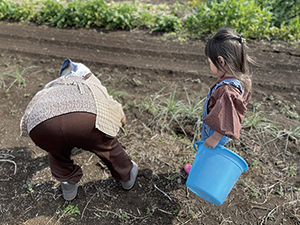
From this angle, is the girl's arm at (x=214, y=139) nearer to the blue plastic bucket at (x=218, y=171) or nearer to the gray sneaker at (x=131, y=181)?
the blue plastic bucket at (x=218, y=171)

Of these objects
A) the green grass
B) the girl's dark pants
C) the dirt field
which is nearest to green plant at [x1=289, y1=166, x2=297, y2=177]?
the dirt field

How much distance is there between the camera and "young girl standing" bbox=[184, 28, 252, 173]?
1.52 metres

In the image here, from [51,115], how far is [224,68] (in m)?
1.13

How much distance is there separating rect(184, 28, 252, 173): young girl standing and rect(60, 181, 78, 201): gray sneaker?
115 cm

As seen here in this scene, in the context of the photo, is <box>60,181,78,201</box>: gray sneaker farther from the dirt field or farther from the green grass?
the green grass

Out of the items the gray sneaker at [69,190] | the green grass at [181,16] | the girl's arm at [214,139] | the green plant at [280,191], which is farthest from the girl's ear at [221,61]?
the green grass at [181,16]

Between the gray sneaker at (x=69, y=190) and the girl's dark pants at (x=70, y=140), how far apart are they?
0.13 metres

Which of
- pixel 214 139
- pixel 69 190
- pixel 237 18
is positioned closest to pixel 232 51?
pixel 214 139

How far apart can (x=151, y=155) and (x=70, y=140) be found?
1084 mm

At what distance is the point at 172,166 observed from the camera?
94.0 inches

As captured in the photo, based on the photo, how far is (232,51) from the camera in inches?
61.8

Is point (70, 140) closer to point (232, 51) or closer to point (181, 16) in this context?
point (232, 51)

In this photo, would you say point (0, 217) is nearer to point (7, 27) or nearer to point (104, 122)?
point (104, 122)

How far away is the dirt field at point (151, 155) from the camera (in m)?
2.05
